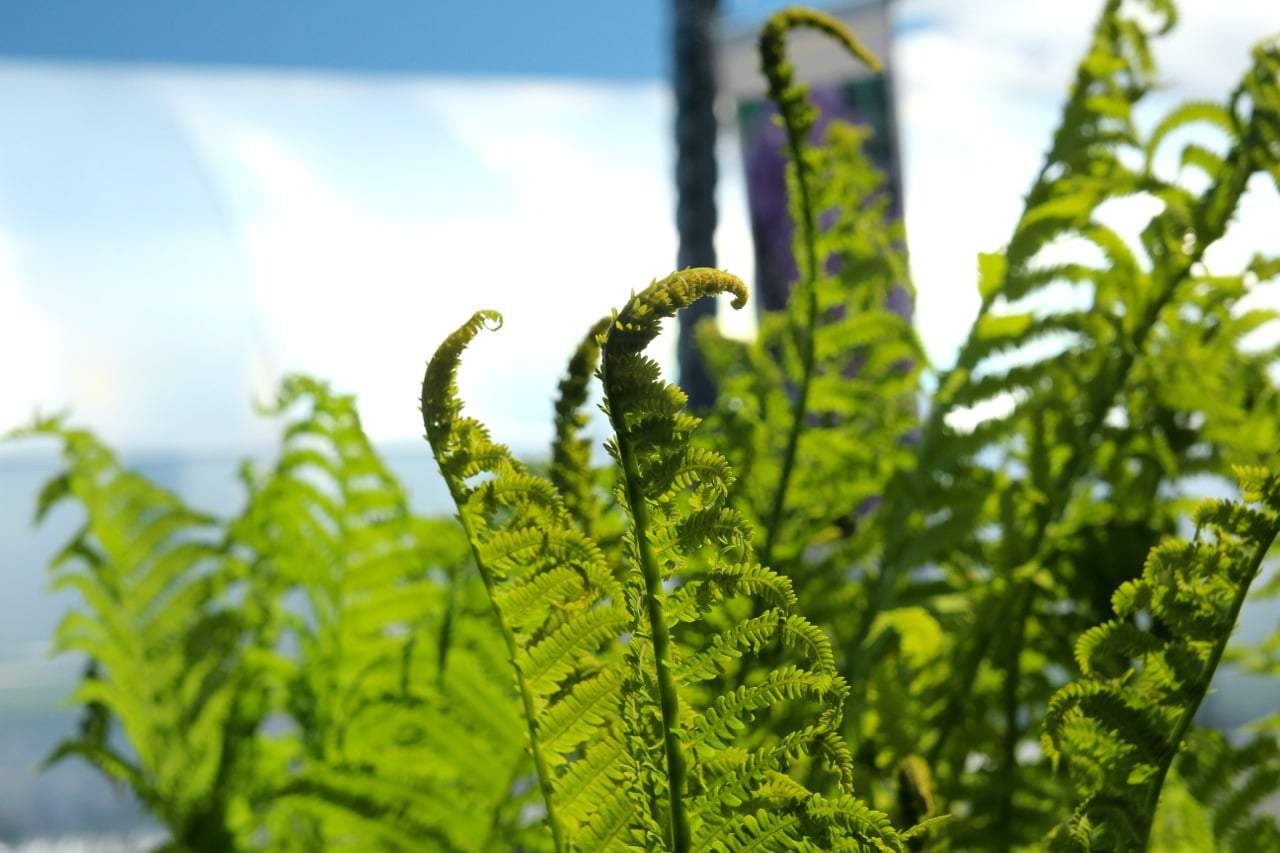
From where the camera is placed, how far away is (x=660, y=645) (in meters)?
0.15

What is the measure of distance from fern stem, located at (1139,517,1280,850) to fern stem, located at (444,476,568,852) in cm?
8

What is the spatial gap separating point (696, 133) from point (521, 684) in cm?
172

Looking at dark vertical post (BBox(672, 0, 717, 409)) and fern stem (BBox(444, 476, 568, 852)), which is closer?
fern stem (BBox(444, 476, 568, 852))

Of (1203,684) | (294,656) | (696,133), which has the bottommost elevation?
(1203,684)

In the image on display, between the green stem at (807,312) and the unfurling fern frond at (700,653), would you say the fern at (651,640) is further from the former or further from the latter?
the green stem at (807,312)

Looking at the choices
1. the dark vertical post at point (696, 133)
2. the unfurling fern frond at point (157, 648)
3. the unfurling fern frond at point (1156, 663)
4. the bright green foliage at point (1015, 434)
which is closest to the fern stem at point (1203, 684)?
the unfurling fern frond at point (1156, 663)

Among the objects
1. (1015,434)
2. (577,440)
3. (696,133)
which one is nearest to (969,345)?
(1015,434)

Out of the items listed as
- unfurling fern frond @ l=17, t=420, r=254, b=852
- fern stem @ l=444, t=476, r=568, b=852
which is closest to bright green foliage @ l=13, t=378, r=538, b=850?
unfurling fern frond @ l=17, t=420, r=254, b=852

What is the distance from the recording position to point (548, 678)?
16 centimetres

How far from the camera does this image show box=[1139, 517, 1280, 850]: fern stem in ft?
0.54

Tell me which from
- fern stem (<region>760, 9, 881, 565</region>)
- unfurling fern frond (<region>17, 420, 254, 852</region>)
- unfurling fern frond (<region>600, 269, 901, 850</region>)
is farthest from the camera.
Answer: unfurling fern frond (<region>17, 420, 254, 852</region>)

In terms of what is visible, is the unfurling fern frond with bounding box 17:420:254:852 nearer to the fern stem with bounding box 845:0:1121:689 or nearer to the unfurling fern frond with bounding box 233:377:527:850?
the unfurling fern frond with bounding box 233:377:527:850

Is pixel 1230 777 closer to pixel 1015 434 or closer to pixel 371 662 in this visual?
pixel 1015 434

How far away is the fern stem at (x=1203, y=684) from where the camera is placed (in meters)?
0.16
